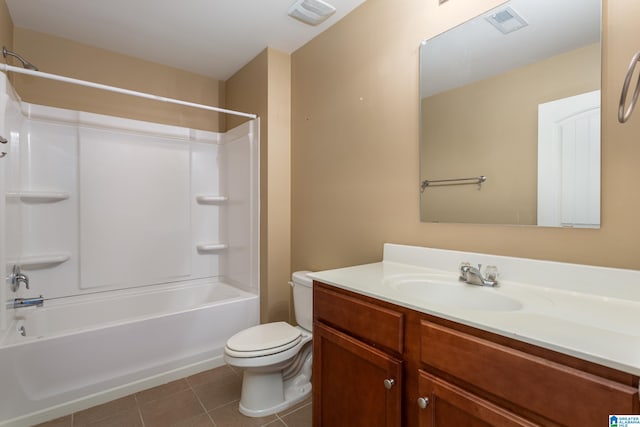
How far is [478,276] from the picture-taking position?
128cm

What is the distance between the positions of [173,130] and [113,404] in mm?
2166

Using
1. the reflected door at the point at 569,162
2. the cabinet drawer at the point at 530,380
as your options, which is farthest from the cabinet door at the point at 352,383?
the reflected door at the point at 569,162

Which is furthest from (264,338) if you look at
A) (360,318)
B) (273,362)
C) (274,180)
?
(274,180)

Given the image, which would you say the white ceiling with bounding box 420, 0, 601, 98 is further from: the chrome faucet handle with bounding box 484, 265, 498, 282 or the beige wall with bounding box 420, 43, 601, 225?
the chrome faucet handle with bounding box 484, 265, 498, 282

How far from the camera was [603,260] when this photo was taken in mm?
1105

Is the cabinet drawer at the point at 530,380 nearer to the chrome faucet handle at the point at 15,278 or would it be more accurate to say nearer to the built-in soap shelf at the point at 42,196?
the chrome faucet handle at the point at 15,278

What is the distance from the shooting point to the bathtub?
5.61ft

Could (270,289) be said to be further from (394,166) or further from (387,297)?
(387,297)

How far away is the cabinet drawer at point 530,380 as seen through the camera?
65cm

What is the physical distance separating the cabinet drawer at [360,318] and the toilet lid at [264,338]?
0.49m

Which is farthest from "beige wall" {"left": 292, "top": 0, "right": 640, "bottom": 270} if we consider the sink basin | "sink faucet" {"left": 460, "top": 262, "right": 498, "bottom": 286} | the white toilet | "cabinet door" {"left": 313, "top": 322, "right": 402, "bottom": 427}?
"cabinet door" {"left": 313, "top": 322, "right": 402, "bottom": 427}

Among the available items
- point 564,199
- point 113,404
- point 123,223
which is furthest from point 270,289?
point 564,199

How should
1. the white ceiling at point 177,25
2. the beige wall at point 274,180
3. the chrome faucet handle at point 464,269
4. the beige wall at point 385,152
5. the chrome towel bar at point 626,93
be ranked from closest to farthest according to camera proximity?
the chrome towel bar at point 626,93 → the beige wall at point 385,152 → the chrome faucet handle at point 464,269 → the white ceiling at point 177,25 → the beige wall at point 274,180

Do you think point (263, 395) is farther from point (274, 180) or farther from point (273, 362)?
point (274, 180)
